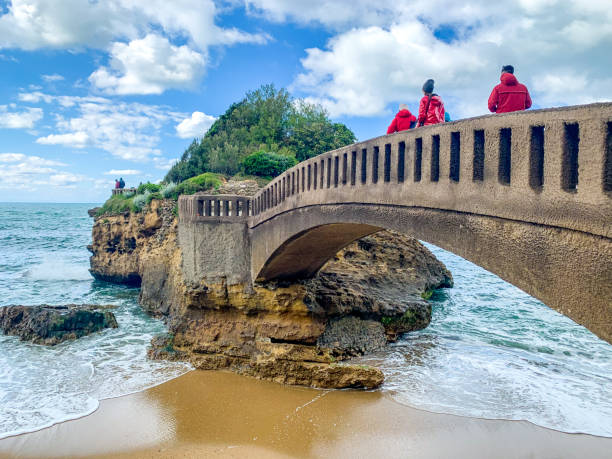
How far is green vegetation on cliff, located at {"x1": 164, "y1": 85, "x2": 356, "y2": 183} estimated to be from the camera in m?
24.2

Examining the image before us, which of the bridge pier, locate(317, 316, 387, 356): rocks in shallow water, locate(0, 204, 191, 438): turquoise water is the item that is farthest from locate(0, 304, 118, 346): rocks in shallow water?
locate(317, 316, 387, 356): rocks in shallow water

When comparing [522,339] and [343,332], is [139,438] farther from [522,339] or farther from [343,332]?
[522,339]

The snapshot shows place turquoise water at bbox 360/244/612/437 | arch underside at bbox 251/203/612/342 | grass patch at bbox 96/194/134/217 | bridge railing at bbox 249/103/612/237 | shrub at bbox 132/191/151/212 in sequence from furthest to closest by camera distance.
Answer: grass patch at bbox 96/194/134/217 → shrub at bbox 132/191/151/212 → turquoise water at bbox 360/244/612/437 → arch underside at bbox 251/203/612/342 → bridge railing at bbox 249/103/612/237

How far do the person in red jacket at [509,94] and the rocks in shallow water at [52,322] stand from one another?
13.1m

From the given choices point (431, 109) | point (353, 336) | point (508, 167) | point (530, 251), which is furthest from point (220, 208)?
point (530, 251)

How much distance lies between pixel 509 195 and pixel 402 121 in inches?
140

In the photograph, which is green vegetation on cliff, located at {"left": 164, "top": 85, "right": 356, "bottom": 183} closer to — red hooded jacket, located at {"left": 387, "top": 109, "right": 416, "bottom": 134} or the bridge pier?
the bridge pier

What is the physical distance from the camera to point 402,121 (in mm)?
7785

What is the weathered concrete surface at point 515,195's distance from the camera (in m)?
3.77

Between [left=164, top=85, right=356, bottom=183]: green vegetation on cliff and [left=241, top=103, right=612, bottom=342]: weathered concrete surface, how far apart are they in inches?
615

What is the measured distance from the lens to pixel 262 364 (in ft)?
35.3

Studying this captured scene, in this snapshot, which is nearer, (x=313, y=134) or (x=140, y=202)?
(x=140, y=202)

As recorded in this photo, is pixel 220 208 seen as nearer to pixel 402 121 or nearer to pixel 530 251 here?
pixel 402 121

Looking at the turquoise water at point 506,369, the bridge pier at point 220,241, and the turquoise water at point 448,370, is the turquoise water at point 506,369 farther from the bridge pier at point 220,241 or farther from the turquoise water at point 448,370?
the bridge pier at point 220,241
